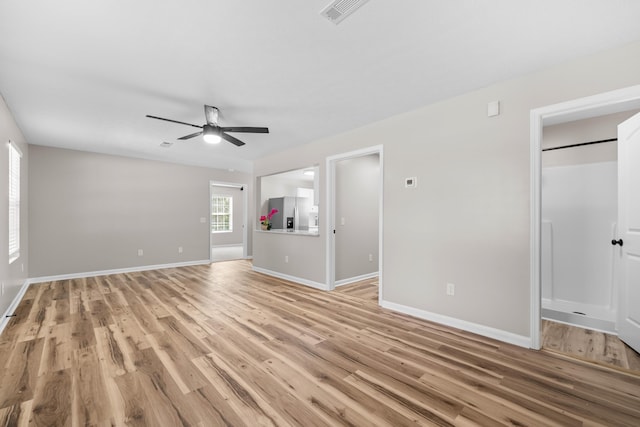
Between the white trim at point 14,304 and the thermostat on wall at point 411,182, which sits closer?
the white trim at point 14,304

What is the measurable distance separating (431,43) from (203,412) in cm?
296

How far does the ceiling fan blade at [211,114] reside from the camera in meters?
3.25

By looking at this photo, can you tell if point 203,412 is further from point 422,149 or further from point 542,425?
point 422,149

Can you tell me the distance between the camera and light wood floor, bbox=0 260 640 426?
1645 mm

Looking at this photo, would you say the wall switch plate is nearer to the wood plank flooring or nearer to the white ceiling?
the white ceiling

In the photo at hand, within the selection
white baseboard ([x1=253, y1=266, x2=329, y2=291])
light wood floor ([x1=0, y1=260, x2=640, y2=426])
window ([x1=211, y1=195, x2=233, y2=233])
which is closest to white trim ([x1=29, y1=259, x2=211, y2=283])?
white baseboard ([x1=253, y1=266, x2=329, y2=291])

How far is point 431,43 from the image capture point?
6.74 feet

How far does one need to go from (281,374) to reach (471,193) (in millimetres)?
2498

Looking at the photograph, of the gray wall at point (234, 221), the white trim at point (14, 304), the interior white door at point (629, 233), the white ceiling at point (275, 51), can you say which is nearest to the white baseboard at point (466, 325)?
the interior white door at point (629, 233)

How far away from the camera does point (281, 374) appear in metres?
2.07

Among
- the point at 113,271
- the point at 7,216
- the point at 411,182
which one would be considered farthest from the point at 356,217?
the point at 113,271

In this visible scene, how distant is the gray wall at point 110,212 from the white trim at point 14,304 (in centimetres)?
55

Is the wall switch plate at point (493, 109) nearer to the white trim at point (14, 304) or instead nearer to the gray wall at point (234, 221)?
the white trim at point (14, 304)

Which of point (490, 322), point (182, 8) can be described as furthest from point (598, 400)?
point (182, 8)
